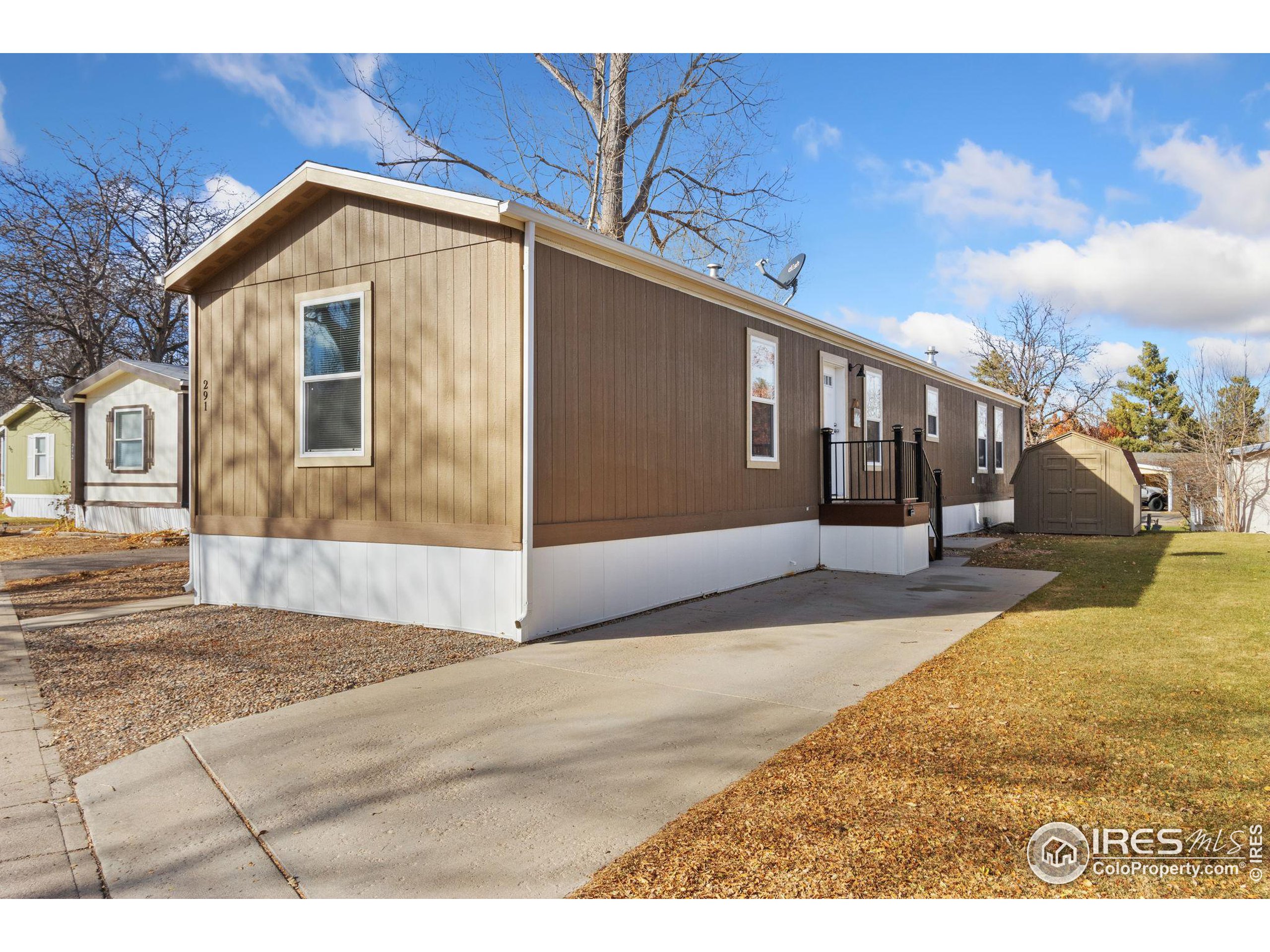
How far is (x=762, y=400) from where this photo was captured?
9258 millimetres

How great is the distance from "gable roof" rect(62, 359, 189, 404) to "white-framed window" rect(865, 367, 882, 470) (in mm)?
12074

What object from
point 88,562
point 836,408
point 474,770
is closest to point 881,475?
point 836,408

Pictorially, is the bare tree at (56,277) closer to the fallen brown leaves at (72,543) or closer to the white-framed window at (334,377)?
the fallen brown leaves at (72,543)

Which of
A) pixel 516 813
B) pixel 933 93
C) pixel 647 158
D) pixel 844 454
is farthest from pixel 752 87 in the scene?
pixel 516 813

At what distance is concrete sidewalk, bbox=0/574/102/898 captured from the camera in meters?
2.36

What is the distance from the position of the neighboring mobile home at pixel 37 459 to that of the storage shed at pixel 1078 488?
71.9 ft

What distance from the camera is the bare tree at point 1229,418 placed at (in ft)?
61.0

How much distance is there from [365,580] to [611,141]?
9994 mm

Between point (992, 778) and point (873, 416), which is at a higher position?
point (873, 416)

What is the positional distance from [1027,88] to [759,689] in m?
6.85

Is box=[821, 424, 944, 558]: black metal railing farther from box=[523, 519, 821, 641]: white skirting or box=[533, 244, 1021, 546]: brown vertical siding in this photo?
box=[523, 519, 821, 641]: white skirting

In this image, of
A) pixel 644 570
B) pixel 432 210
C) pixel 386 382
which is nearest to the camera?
pixel 432 210

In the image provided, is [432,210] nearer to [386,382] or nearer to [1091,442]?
[386,382]

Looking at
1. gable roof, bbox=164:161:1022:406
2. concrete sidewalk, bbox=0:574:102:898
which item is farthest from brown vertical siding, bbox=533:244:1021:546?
concrete sidewalk, bbox=0:574:102:898
